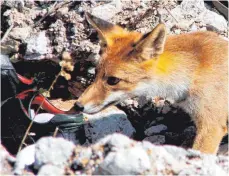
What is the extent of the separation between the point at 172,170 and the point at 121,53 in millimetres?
1797

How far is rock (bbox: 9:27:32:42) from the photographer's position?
6562 millimetres

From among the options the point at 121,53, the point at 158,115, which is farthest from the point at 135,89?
the point at 158,115

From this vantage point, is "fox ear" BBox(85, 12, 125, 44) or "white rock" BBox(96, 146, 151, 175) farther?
"fox ear" BBox(85, 12, 125, 44)

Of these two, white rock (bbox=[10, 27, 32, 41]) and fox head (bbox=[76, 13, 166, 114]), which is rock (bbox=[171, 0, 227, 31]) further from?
white rock (bbox=[10, 27, 32, 41])

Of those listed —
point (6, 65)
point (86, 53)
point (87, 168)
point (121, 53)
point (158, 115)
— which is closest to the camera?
point (87, 168)

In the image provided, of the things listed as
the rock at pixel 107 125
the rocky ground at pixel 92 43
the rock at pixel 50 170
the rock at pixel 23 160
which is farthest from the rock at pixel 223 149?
the rock at pixel 50 170

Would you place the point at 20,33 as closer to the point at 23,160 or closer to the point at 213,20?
the point at 23,160

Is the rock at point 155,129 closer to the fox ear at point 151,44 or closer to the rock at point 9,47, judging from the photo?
the fox ear at point 151,44

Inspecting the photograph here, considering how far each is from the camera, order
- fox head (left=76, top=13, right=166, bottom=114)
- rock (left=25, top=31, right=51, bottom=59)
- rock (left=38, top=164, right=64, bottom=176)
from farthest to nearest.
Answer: rock (left=25, top=31, right=51, bottom=59), fox head (left=76, top=13, right=166, bottom=114), rock (left=38, top=164, right=64, bottom=176)

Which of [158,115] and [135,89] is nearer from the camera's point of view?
[135,89]

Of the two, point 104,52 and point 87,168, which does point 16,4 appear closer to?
point 104,52

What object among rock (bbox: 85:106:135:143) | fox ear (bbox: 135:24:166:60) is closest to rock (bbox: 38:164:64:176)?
fox ear (bbox: 135:24:166:60)

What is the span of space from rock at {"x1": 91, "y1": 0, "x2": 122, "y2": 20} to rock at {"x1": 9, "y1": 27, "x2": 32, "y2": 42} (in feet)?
2.69

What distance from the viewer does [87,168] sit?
433 cm
